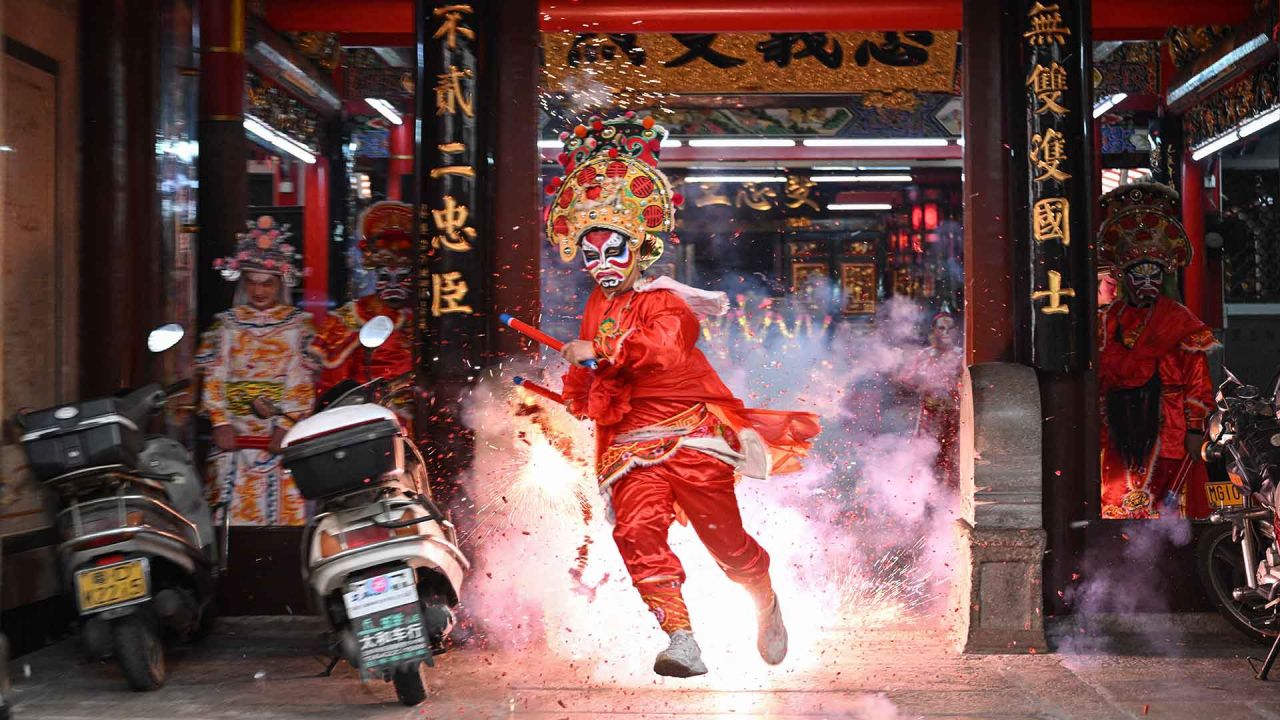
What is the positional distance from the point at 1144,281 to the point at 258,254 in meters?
5.31

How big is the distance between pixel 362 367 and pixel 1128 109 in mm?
6910

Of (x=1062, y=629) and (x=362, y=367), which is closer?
(x=1062, y=629)

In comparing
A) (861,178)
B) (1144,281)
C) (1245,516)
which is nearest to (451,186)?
(1245,516)

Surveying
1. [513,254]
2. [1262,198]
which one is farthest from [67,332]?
[1262,198]

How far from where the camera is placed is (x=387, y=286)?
725cm

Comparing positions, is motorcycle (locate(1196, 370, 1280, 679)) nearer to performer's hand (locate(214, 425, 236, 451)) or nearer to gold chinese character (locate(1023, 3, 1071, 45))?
gold chinese character (locate(1023, 3, 1071, 45))

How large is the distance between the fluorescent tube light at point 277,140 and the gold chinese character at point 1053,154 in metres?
6.01

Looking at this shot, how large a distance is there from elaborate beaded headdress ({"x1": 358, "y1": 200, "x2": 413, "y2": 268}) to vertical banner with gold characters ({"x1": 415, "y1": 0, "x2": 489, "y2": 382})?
1382 millimetres

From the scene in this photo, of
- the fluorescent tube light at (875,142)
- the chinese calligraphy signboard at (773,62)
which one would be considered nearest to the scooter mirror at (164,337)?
the chinese calligraphy signboard at (773,62)

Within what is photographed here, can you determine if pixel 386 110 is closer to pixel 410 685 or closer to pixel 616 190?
pixel 616 190

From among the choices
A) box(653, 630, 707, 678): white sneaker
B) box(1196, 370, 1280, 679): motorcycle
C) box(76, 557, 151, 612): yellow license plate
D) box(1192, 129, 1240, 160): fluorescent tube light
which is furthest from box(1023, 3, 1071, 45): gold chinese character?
box(76, 557, 151, 612): yellow license plate

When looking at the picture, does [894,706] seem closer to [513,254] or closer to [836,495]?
[836,495]

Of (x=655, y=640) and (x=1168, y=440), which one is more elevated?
(x=1168, y=440)

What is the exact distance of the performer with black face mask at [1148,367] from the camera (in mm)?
7840
